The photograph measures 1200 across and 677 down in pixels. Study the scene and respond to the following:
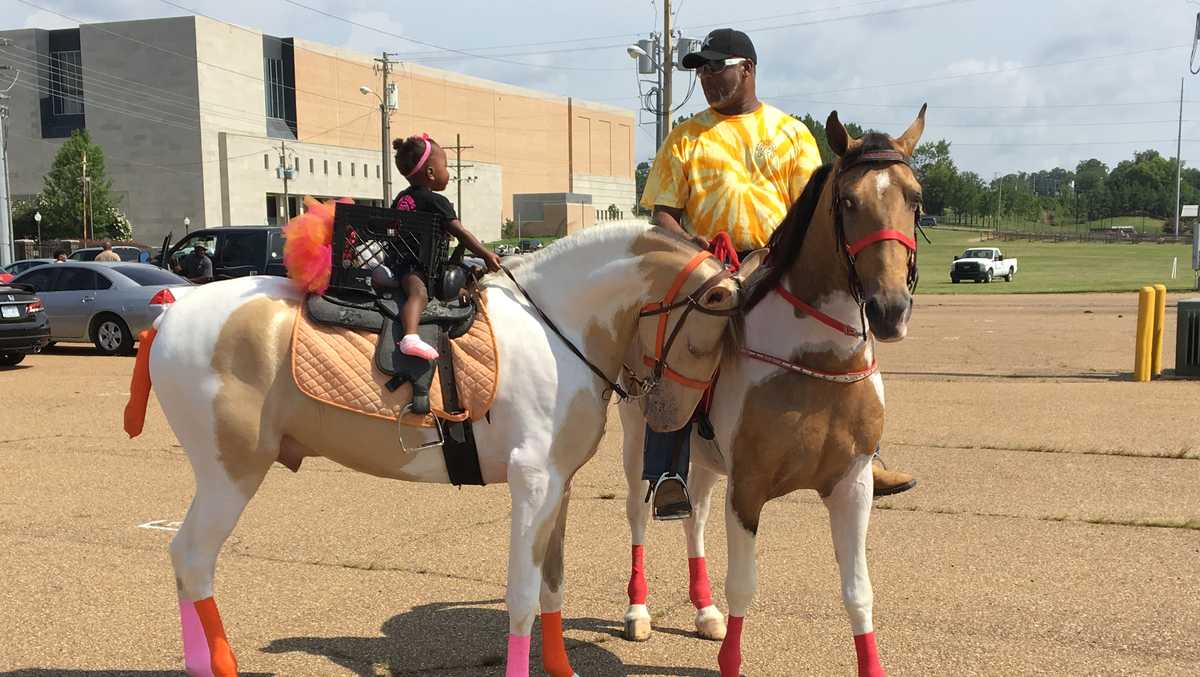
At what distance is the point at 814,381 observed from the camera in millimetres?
3564

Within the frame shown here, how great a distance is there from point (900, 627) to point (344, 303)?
3036mm

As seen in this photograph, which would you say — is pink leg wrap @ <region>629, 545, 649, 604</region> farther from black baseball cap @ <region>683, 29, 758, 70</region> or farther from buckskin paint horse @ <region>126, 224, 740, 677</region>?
black baseball cap @ <region>683, 29, 758, 70</region>

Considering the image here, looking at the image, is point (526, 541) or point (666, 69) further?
point (666, 69)

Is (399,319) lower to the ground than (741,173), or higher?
lower

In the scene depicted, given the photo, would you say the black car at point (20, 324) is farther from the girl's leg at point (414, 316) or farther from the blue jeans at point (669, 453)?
the blue jeans at point (669, 453)

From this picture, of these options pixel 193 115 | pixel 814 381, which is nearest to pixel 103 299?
pixel 814 381

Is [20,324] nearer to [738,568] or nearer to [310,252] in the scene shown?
[310,252]

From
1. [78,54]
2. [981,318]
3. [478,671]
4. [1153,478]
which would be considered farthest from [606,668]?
[78,54]

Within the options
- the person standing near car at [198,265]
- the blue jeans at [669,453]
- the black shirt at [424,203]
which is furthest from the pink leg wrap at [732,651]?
the person standing near car at [198,265]

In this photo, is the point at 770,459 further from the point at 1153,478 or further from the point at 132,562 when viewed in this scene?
the point at 1153,478

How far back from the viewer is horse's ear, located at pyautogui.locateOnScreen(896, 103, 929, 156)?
11.1 ft

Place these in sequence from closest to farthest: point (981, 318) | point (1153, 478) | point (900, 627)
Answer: point (900, 627), point (1153, 478), point (981, 318)

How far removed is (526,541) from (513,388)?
0.57 m

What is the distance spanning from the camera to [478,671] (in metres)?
4.23
